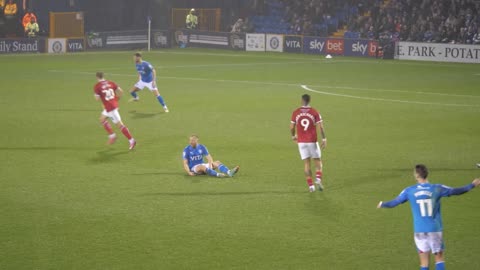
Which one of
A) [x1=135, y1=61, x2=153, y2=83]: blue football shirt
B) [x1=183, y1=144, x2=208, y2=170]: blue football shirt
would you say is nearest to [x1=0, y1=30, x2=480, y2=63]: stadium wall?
[x1=135, y1=61, x2=153, y2=83]: blue football shirt

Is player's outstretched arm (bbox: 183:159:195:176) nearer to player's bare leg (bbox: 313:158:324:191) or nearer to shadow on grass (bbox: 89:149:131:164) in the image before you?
shadow on grass (bbox: 89:149:131:164)

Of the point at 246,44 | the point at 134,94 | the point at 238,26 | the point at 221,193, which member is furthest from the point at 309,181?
the point at 238,26

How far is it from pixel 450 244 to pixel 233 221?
4.01m

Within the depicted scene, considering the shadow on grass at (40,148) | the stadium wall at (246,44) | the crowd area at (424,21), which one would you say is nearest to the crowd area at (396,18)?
the crowd area at (424,21)

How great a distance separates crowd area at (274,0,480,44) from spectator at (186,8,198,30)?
6897 mm

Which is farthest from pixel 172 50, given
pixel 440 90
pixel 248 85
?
pixel 440 90

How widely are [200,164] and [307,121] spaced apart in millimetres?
3246

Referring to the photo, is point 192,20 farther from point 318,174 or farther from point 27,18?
point 318,174

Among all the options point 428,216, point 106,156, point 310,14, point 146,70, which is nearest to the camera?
point 428,216

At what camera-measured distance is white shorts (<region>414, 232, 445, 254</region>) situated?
1099 cm

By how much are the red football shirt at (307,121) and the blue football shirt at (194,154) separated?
9.05 ft

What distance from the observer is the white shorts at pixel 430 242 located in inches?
433

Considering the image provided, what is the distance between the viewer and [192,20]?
6078 cm

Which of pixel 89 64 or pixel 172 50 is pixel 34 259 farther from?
pixel 172 50
